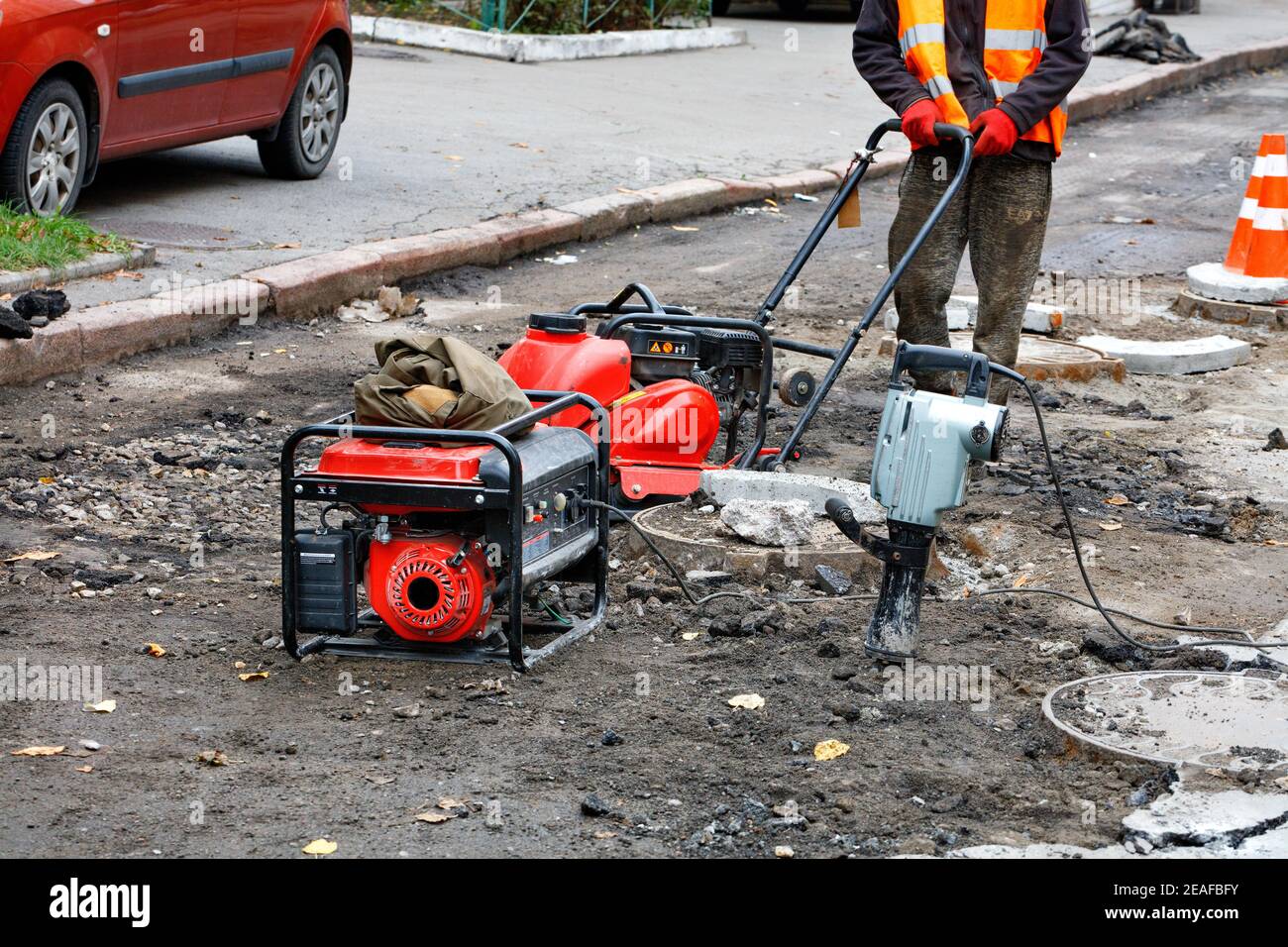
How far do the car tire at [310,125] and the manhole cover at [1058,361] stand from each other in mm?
4049

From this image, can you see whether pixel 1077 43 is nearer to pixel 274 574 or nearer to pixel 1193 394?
pixel 1193 394

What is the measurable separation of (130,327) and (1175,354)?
187 inches

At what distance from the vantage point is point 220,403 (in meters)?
6.81

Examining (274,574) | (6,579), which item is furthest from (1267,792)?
(6,579)

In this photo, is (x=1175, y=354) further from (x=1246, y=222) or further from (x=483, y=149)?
(x=483, y=149)

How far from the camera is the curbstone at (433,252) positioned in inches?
343

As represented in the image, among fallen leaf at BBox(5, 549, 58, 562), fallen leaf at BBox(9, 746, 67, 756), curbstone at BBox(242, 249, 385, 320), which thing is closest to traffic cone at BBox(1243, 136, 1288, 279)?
curbstone at BBox(242, 249, 385, 320)

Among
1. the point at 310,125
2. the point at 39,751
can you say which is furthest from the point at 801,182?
the point at 39,751

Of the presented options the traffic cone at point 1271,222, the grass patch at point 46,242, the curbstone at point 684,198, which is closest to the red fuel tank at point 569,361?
the grass patch at point 46,242

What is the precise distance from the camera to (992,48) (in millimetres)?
6039

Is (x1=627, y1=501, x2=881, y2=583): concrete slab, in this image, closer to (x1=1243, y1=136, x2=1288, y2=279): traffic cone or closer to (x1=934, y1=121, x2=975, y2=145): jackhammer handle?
(x1=934, y1=121, x2=975, y2=145): jackhammer handle

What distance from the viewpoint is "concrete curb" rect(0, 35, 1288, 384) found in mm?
6992

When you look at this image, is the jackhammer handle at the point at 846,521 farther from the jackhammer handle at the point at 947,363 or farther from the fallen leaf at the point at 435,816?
the fallen leaf at the point at 435,816
